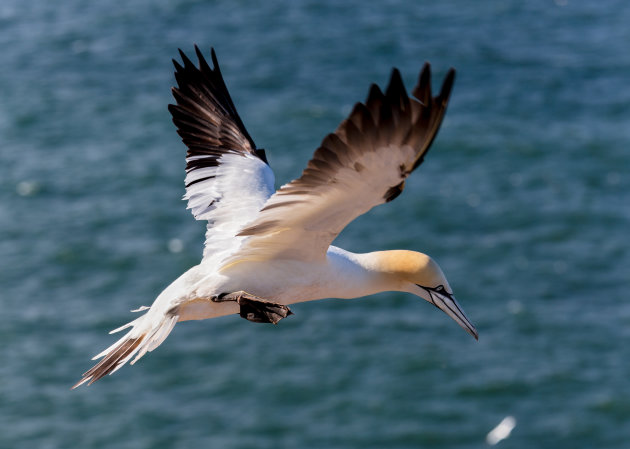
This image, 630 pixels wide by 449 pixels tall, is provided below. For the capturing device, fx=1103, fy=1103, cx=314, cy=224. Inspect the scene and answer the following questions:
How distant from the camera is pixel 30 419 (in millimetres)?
27125

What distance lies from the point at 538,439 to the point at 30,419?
12.3m

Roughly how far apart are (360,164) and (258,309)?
4.41ft

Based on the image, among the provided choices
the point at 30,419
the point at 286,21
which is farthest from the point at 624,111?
the point at 30,419

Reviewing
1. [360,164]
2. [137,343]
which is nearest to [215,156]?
[137,343]

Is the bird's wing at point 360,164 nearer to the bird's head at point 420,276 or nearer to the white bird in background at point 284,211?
the white bird in background at point 284,211

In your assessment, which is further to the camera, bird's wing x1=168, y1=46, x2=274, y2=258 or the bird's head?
bird's wing x1=168, y1=46, x2=274, y2=258

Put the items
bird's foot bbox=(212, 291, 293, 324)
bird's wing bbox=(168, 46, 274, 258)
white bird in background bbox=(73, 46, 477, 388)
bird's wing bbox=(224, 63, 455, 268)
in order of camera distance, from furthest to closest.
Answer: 1. bird's wing bbox=(168, 46, 274, 258)
2. bird's foot bbox=(212, 291, 293, 324)
3. white bird in background bbox=(73, 46, 477, 388)
4. bird's wing bbox=(224, 63, 455, 268)

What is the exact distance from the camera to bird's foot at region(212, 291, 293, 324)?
7035mm

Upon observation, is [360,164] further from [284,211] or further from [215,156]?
[215,156]

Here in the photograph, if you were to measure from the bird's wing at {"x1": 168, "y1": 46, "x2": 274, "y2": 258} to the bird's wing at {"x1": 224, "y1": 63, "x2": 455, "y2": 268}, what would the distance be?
1512mm

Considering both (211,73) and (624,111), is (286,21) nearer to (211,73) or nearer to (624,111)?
(624,111)

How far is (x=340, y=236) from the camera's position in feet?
92.5

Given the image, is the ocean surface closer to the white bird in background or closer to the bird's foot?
the white bird in background

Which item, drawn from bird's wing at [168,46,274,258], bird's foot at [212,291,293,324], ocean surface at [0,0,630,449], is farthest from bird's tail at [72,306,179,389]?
ocean surface at [0,0,630,449]
